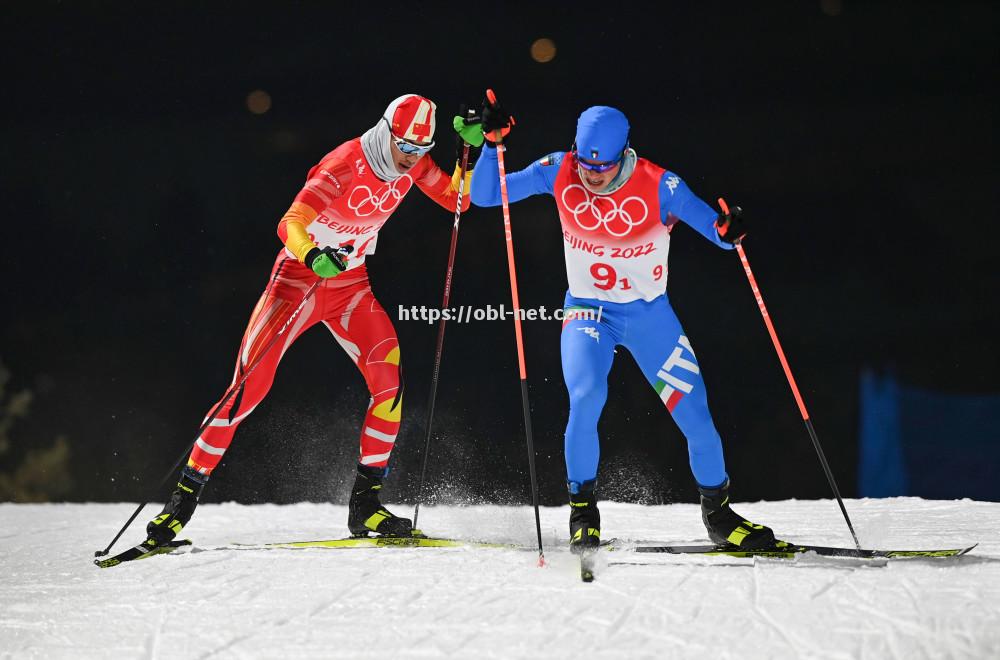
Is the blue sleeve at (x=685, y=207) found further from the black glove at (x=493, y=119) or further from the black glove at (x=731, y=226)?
the black glove at (x=493, y=119)

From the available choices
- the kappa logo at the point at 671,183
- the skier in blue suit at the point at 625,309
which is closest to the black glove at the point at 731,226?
the skier in blue suit at the point at 625,309

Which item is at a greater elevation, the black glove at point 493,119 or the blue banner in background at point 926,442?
the black glove at point 493,119

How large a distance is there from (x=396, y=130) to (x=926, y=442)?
3385 millimetres

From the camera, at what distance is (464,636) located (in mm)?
2312

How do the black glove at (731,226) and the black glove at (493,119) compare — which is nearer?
the black glove at (731,226)

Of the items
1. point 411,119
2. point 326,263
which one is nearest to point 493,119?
point 411,119

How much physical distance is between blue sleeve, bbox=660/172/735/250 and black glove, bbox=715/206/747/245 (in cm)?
5

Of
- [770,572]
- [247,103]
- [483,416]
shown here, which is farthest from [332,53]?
[770,572]

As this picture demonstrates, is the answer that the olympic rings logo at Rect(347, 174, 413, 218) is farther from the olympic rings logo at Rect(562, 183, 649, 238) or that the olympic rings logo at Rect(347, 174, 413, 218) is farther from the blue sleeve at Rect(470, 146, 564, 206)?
the olympic rings logo at Rect(562, 183, 649, 238)

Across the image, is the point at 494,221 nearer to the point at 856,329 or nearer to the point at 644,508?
the point at 644,508

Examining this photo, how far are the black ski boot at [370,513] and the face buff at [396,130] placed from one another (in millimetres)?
1229

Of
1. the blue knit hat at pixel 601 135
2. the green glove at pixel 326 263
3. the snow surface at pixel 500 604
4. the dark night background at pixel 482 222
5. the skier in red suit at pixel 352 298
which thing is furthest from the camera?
the dark night background at pixel 482 222

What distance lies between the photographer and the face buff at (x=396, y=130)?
3.44 meters

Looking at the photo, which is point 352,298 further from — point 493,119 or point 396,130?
point 493,119
